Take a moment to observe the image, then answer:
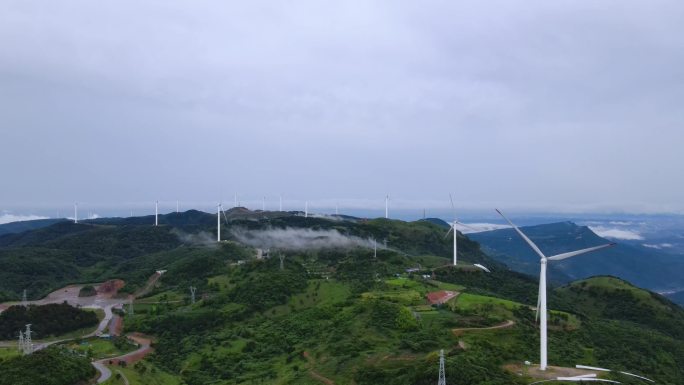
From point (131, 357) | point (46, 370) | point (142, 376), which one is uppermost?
point (46, 370)

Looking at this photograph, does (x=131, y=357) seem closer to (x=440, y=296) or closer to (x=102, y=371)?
(x=102, y=371)

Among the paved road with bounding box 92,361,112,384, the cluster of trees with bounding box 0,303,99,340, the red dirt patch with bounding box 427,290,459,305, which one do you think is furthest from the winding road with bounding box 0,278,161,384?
the red dirt patch with bounding box 427,290,459,305

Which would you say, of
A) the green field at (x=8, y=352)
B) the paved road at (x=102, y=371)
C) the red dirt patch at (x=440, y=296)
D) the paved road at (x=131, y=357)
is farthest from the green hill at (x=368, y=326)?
the green field at (x=8, y=352)

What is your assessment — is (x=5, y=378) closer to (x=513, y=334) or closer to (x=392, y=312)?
(x=392, y=312)

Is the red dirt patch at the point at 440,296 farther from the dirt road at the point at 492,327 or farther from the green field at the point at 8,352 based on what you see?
the green field at the point at 8,352

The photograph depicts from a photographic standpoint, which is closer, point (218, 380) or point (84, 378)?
point (84, 378)

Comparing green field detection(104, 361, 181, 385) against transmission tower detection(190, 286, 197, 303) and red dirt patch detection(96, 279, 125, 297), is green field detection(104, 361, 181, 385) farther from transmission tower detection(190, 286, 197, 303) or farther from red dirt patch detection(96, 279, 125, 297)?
red dirt patch detection(96, 279, 125, 297)

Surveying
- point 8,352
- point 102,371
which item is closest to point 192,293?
point 8,352

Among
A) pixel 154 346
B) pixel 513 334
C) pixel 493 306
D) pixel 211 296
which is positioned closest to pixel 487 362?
pixel 513 334
